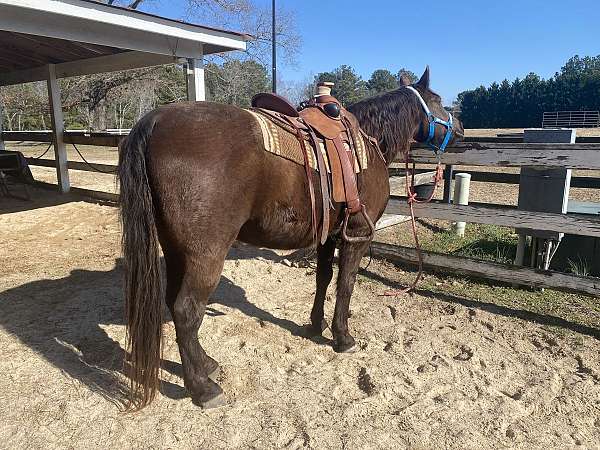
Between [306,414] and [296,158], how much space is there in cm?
147

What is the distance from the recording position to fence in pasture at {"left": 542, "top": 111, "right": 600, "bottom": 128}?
39.8 m

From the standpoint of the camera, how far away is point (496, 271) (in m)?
3.96

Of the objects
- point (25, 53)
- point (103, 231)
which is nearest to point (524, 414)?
point (103, 231)

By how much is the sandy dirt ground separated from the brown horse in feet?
0.97

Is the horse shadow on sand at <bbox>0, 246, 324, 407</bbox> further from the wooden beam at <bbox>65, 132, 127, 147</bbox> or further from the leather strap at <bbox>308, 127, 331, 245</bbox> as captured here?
the wooden beam at <bbox>65, 132, 127, 147</bbox>

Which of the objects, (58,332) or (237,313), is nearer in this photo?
(58,332)

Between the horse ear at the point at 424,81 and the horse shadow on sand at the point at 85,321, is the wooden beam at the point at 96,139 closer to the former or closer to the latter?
the horse shadow on sand at the point at 85,321

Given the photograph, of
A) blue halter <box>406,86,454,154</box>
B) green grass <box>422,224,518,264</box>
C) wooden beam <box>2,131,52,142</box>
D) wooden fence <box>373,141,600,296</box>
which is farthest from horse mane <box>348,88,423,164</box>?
wooden beam <box>2,131,52,142</box>

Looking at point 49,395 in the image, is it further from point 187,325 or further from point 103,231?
point 103,231

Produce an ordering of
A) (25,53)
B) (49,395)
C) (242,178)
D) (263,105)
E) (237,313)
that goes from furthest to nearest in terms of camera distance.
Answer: (25,53) → (237,313) → (263,105) → (49,395) → (242,178)

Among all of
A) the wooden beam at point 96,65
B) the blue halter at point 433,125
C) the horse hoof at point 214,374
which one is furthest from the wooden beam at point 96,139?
the horse hoof at point 214,374

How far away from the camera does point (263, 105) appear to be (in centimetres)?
299

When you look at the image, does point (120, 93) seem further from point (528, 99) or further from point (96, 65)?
point (528, 99)

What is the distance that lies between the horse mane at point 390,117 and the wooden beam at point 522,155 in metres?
0.78
